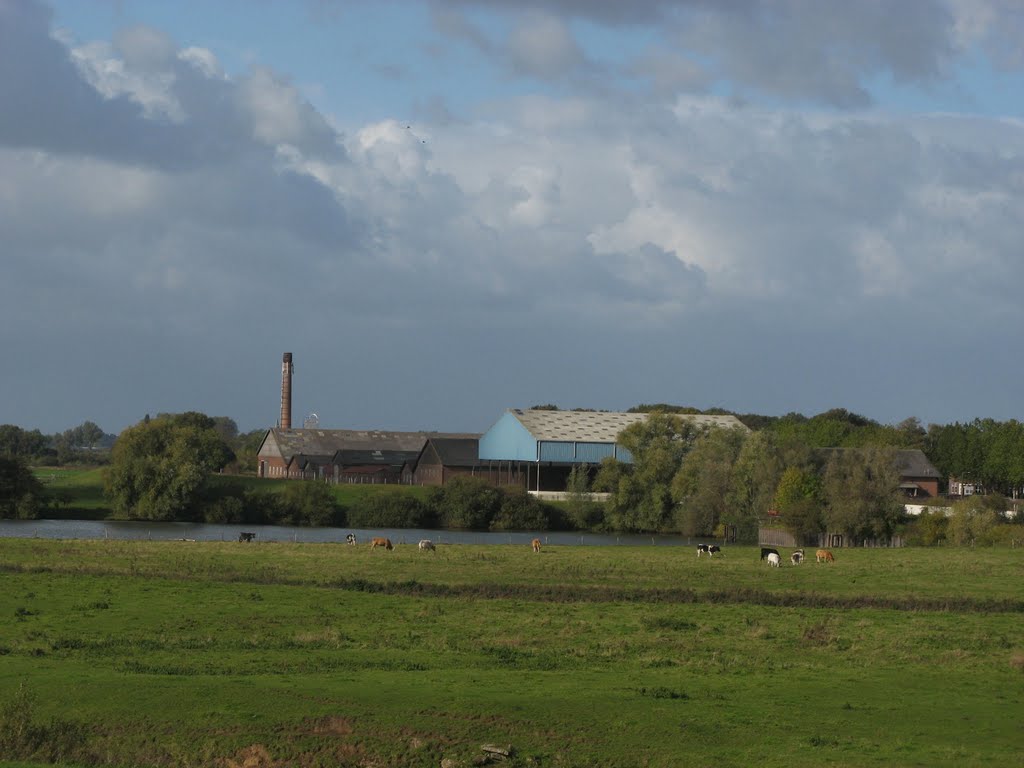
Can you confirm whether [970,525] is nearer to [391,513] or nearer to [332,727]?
[391,513]

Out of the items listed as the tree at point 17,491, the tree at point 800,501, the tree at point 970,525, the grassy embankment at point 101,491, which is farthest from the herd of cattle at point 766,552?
the grassy embankment at point 101,491

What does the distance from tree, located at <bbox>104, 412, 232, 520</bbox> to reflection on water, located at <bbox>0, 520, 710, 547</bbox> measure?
2869 millimetres

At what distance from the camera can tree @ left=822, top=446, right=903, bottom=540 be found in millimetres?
74000

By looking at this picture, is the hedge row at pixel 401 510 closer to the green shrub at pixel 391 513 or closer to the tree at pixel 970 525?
the green shrub at pixel 391 513

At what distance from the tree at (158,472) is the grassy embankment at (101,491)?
102 inches

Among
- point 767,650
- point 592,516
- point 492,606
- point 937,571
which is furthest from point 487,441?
point 767,650

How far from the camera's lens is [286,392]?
149 m

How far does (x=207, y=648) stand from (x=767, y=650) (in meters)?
12.3

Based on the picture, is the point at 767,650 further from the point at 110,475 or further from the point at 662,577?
the point at 110,475

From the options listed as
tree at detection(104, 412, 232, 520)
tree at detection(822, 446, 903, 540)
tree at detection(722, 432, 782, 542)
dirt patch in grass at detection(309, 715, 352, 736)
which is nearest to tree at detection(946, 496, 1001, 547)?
tree at detection(822, 446, 903, 540)

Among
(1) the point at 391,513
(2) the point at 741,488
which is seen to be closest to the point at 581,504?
(1) the point at 391,513

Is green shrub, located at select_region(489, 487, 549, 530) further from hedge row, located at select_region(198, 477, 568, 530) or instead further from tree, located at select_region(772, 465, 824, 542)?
tree, located at select_region(772, 465, 824, 542)

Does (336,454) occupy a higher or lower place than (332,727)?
higher

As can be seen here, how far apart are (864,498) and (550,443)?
128 feet
